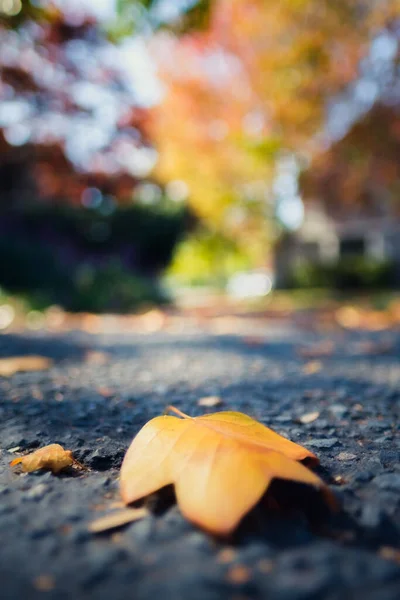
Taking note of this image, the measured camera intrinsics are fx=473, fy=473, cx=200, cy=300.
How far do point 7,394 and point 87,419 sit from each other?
19.4 inches

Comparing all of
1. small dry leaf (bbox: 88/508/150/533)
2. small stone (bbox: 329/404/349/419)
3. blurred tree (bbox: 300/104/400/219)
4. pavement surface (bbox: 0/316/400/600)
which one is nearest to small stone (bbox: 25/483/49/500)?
pavement surface (bbox: 0/316/400/600)

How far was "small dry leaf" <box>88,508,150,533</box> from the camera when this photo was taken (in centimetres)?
77

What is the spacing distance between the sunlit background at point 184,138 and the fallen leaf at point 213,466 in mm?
3704

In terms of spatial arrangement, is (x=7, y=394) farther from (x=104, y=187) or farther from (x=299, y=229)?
(x=299, y=229)

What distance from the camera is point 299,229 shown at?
1565 cm

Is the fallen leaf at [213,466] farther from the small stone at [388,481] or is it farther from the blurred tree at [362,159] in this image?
the blurred tree at [362,159]

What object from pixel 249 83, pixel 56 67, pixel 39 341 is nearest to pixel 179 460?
pixel 39 341

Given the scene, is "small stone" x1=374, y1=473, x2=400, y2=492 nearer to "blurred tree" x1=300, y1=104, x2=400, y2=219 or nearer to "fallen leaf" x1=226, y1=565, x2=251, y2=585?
"fallen leaf" x1=226, y1=565, x2=251, y2=585

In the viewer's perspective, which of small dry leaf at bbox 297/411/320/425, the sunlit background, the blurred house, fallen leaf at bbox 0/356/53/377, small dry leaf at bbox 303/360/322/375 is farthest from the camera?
the blurred house

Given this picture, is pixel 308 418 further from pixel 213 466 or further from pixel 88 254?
pixel 88 254

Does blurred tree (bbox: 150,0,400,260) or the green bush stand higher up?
blurred tree (bbox: 150,0,400,260)

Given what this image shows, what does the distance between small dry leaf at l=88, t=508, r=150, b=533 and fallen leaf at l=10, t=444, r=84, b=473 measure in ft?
0.92

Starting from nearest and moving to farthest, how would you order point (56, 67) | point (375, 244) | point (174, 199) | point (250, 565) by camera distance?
point (250, 565) → point (56, 67) → point (174, 199) → point (375, 244)

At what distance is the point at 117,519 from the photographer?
790mm
